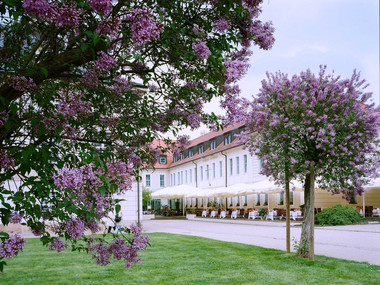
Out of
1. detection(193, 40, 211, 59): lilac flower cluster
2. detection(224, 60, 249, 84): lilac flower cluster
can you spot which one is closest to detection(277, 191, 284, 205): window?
detection(224, 60, 249, 84): lilac flower cluster

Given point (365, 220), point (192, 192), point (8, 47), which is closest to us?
point (8, 47)

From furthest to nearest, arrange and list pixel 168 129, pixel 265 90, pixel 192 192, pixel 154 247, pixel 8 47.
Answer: pixel 192 192 → pixel 154 247 → pixel 265 90 → pixel 168 129 → pixel 8 47

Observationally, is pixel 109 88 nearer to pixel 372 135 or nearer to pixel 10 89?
pixel 10 89

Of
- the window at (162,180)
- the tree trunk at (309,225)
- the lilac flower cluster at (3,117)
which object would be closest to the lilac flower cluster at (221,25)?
the lilac flower cluster at (3,117)

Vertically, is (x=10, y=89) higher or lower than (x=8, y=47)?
lower

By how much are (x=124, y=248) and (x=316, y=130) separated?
22.8 feet

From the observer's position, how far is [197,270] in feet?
32.1

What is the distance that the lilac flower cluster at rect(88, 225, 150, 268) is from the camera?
458 cm

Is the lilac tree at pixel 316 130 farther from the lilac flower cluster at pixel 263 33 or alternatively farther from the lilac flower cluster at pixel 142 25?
the lilac flower cluster at pixel 142 25

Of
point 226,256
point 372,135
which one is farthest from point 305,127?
point 226,256

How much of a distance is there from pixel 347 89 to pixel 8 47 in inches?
310

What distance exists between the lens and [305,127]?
Answer: 10.3m

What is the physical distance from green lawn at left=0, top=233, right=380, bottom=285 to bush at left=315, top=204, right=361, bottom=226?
1438 cm

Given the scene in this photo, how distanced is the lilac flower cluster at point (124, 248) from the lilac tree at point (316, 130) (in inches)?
245
